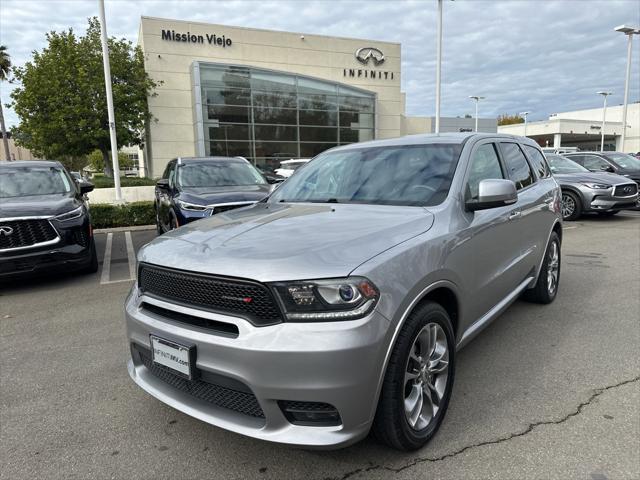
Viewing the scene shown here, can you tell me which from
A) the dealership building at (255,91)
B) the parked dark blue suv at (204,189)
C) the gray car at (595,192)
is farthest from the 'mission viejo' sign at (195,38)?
the gray car at (595,192)

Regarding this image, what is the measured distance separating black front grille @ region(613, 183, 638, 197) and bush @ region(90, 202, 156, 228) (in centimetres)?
1190

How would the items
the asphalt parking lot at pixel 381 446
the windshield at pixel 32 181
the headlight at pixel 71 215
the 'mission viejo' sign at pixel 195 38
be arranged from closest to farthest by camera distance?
the asphalt parking lot at pixel 381 446 → the headlight at pixel 71 215 → the windshield at pixel 32 181 → the 'mission viejo' sign at pixel 195 38

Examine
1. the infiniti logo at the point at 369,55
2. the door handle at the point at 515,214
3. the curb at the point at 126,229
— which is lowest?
the curb at the point at 126,229

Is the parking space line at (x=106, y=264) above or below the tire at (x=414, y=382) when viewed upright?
below

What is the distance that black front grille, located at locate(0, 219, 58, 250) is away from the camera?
18.4 ft

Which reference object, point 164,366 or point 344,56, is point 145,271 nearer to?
point 164,366

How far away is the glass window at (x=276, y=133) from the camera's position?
2797 cm

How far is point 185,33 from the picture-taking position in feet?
88.2

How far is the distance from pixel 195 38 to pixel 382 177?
27.6 m

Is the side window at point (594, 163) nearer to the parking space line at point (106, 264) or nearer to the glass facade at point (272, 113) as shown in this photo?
the parking space line at point (106, 264)

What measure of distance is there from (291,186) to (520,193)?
204cm

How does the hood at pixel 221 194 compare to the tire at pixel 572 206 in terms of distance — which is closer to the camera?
the hood at pixel 221 194

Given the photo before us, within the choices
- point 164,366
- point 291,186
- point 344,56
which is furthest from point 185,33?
→ point 164,366

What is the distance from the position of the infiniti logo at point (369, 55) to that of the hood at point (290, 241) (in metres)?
31.2
